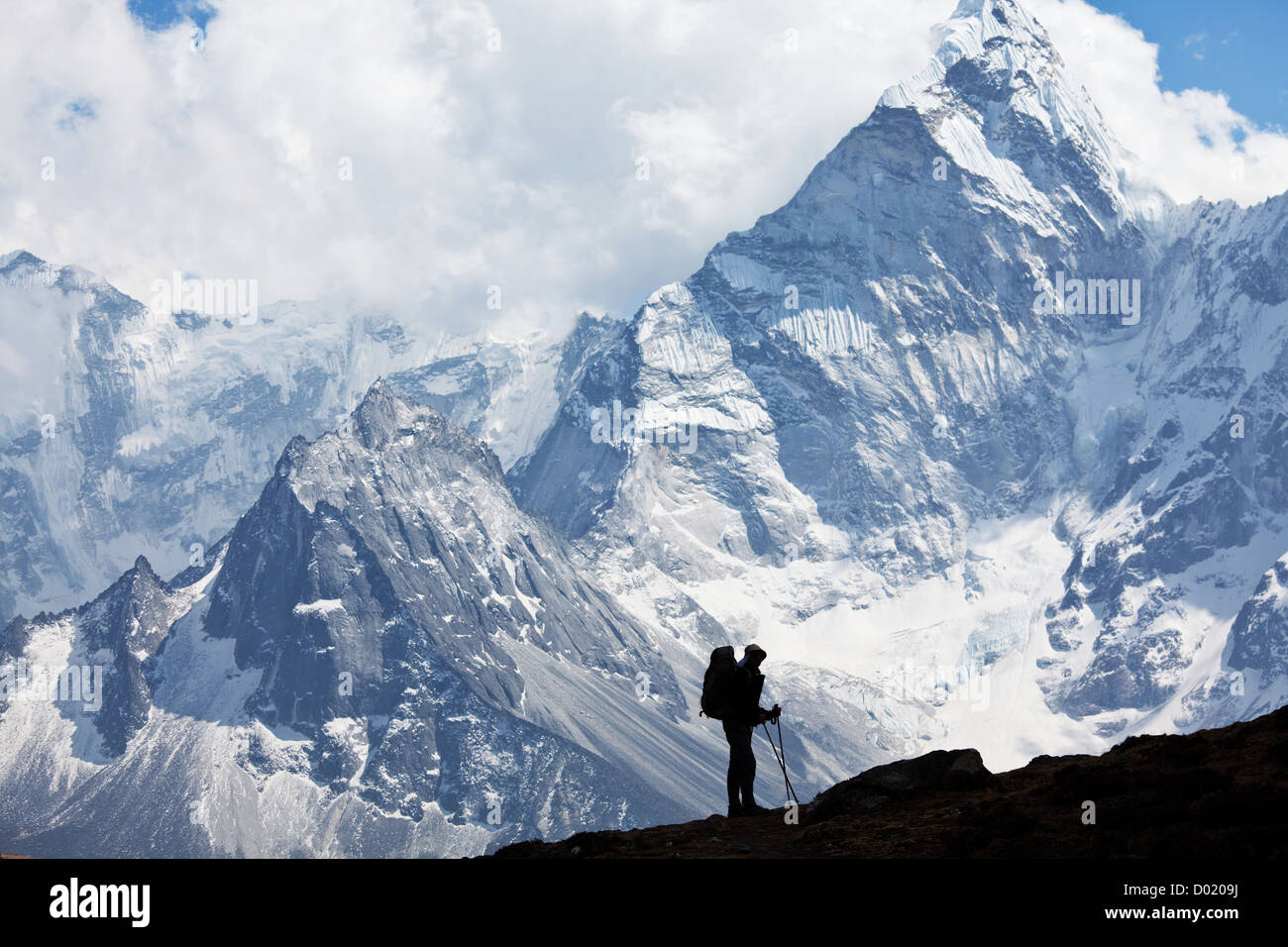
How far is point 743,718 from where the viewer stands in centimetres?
3319

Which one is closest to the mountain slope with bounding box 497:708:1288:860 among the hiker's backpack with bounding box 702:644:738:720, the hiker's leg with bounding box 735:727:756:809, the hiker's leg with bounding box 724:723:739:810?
the hiker's leg with bounding box 724:723:739:810

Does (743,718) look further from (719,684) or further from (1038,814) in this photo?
(1038,814)

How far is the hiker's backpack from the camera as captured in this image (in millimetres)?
33156

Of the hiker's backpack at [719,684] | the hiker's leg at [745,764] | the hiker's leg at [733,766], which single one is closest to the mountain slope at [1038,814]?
the hiker's leg at [733,766]

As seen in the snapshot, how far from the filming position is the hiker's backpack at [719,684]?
109ft

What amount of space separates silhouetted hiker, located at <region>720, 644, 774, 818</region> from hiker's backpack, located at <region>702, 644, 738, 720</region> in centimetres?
2

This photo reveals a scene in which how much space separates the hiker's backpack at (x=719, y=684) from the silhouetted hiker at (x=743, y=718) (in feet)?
0.07

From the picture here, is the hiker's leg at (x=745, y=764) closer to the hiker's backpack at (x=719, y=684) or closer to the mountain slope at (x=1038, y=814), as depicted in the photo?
the hiker's backpack at (x=719, y=684)

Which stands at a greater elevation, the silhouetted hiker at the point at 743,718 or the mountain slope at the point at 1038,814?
the silhouetted hiker at the point at 743,718

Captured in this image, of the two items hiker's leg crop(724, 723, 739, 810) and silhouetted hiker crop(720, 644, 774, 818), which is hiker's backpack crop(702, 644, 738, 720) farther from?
hiker's leg crop(724, 723, 739, 810)

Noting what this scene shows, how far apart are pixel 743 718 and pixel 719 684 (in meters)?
0.90
